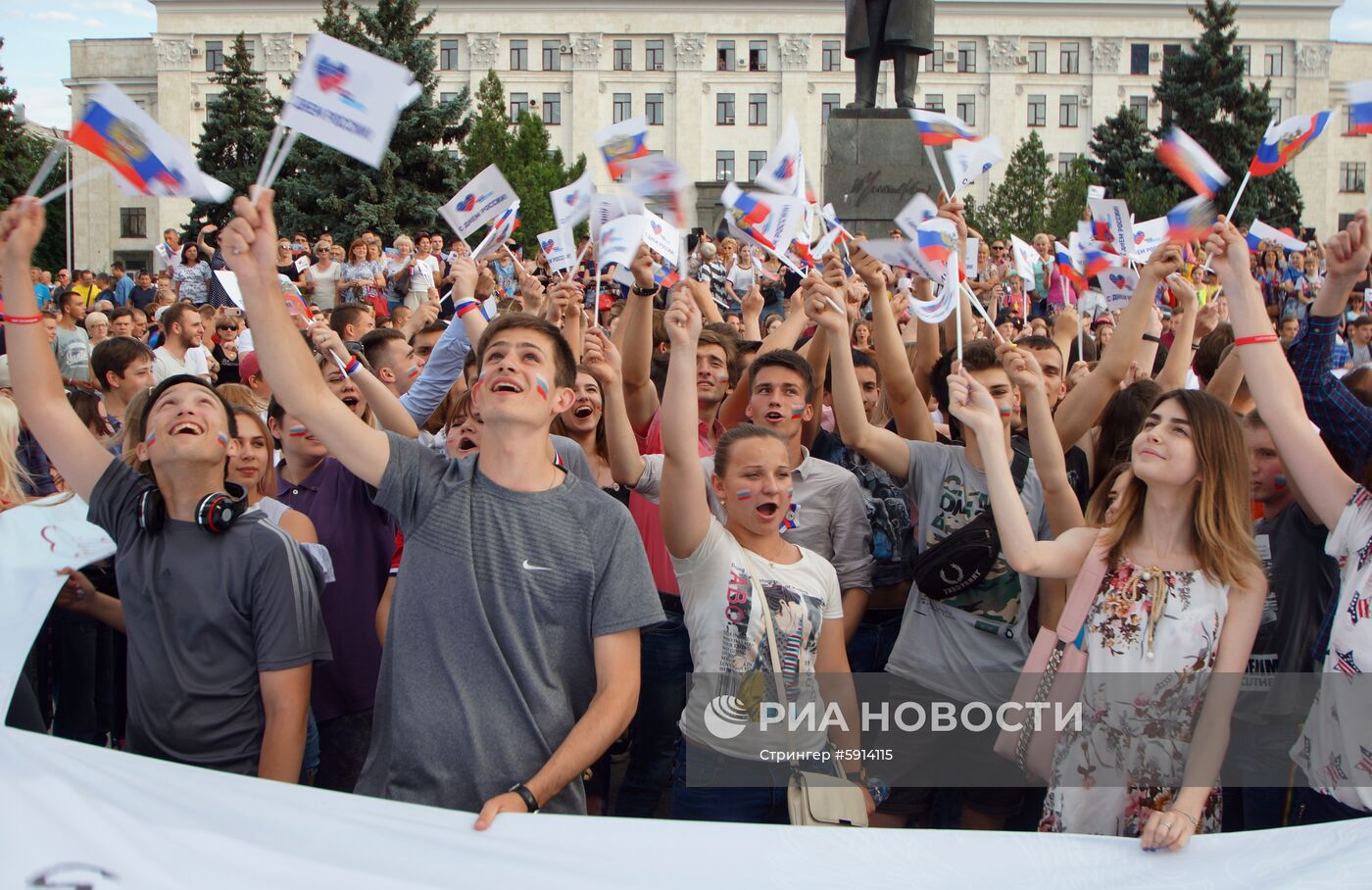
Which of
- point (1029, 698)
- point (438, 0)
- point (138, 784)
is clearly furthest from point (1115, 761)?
point (438, 0)

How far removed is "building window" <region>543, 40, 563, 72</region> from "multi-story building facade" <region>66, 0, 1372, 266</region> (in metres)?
0.15

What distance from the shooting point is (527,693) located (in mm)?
2836

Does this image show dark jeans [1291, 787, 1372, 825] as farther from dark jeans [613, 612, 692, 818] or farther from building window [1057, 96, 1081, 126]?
building window [1057, 96, 1081, 126]

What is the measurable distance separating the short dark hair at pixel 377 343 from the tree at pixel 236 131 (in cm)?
3530

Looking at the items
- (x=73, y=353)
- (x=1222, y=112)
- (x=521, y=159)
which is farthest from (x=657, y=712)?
(x=1222, y=112)

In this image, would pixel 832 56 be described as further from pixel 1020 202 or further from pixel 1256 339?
pixel 1256 339

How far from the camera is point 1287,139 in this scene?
474 cm

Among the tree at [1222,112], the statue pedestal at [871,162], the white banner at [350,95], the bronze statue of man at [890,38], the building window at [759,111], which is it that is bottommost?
the white banner at [350,95]

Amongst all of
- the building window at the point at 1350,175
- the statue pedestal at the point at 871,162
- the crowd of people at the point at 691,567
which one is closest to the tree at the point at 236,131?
the statue pedestal at the point at 871,162

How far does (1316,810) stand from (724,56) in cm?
6940

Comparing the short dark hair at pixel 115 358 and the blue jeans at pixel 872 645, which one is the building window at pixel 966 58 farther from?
A: the blue jeans at pixel 872 645

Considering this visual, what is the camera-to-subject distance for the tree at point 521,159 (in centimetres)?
4344

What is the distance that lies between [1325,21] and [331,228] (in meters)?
58.4

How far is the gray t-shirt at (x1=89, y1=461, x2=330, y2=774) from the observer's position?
307 centimetres
